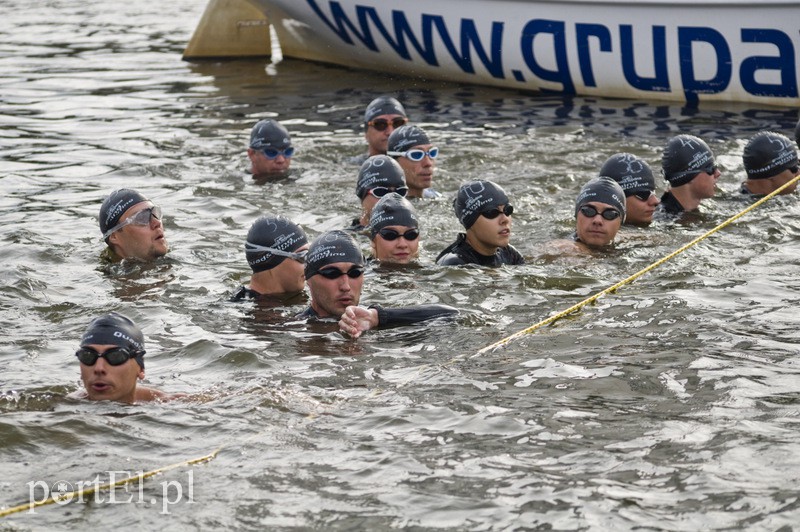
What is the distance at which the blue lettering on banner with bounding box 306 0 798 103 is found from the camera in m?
17.2

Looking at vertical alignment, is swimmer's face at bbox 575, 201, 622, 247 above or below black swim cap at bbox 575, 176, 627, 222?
below

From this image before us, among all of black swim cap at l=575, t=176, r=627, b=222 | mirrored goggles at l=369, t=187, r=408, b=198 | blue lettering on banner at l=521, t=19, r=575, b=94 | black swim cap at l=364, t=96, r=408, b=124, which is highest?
blue lettering on banner at l=521, t=19, r=575, b=94

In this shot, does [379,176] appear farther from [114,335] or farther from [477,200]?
[114,335]

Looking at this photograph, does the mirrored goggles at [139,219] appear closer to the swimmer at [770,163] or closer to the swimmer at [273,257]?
the swimmer at [273,257]

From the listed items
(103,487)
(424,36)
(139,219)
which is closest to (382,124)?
(139,219)

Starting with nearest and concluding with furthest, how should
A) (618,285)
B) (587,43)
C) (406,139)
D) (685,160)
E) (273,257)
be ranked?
(618,285) < (273,257) < (685,160) < (406,139) < (587,43)

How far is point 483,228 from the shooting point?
10836 millimetres

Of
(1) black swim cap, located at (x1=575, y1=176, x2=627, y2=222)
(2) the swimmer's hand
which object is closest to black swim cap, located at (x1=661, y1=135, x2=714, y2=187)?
(1) black swim cap, located at (x1=575, y1=176, x2=627, y2=222)

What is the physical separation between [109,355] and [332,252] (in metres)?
2.26

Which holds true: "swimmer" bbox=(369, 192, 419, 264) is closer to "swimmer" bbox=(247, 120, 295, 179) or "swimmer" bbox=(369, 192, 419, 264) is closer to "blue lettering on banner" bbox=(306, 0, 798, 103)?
"swimmer" bbox=(247, 120, 295, 179)

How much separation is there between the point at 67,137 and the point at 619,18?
28.4ft

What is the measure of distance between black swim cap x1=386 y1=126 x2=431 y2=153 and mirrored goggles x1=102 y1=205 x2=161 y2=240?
364cm

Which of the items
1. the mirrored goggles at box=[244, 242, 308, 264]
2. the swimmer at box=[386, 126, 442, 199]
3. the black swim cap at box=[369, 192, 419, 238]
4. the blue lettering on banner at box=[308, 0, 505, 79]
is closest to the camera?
the mirrored goggles at box=[244, 242, 308, 264]

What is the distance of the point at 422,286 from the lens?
1055cm
